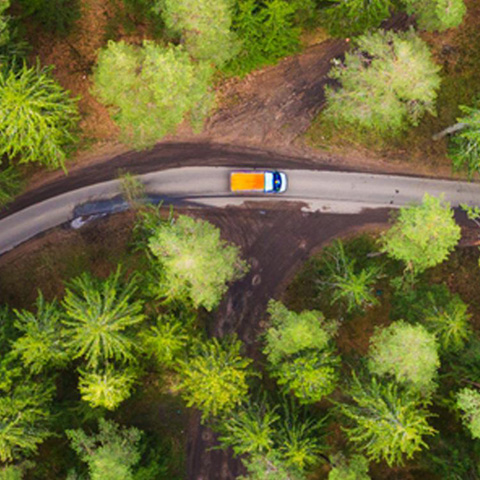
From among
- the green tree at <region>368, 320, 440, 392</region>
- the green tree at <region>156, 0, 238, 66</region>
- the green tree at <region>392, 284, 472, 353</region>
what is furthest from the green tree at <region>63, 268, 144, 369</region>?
the green tree at <region>392, 284, 472, 353</region>

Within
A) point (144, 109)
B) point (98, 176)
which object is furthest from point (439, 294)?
point (98, 176)

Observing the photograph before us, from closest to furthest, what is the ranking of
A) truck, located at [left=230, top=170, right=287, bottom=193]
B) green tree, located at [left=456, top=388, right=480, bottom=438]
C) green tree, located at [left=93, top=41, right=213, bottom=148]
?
green tree, located at [left=456, top=388, right=480, bottom=438], green tree, located at [left=93, top=41, right=213, bottom=148], truck, located at [left=230, top=170, right=287, bottom=193]

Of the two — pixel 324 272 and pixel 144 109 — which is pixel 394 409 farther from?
pixel 144 109

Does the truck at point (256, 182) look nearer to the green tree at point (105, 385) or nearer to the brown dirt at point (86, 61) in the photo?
the brown dirt at point (86, 61)

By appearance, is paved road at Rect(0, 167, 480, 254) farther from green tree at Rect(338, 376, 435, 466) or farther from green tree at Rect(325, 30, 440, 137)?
green tree at Rect(338, 376, 435, 466)

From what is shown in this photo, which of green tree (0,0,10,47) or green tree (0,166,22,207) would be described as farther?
green tree (0,166,22,207)

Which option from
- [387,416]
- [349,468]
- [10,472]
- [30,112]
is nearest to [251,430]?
[349,468]

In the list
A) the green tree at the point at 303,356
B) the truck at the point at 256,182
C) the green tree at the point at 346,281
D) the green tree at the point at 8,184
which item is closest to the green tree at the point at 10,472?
the green tree at the point at 303,356
